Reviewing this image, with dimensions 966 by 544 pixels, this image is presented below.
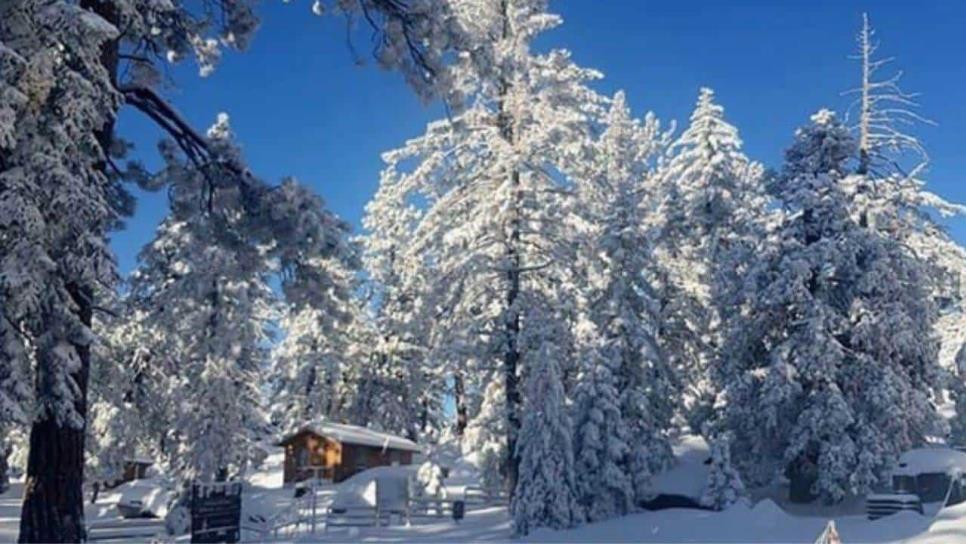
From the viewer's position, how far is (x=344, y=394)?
4809cm

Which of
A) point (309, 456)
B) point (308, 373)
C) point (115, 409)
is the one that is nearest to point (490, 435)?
point (115, 409)

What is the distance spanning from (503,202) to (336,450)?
2299 centimetres

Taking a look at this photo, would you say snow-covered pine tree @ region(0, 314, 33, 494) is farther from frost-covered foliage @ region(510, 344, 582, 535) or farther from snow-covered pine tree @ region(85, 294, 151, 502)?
frost-covered foliage @ region(510, 344, 582, 535)

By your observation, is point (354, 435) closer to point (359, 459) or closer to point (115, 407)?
point (359, 459)

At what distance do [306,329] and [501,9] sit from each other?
80.7 ft

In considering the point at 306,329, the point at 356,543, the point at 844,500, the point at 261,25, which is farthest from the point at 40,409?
the point at 306,329

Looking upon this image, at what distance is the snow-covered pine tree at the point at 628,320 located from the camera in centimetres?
2506

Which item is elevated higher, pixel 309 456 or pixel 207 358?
pixel 207 358

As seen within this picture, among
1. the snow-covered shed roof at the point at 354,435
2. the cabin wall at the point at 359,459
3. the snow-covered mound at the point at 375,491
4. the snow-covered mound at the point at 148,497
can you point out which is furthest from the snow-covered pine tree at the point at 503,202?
the cabin wall at the point at 359,459

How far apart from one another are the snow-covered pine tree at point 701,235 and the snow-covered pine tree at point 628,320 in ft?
5.64

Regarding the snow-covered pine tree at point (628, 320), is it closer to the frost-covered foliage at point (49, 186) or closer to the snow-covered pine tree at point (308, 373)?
the snow-covered pine tree at point (308, 373)

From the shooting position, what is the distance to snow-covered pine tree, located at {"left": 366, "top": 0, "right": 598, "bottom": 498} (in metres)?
25.1

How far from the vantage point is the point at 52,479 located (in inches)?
326

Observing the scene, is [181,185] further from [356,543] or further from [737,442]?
[737,442]
